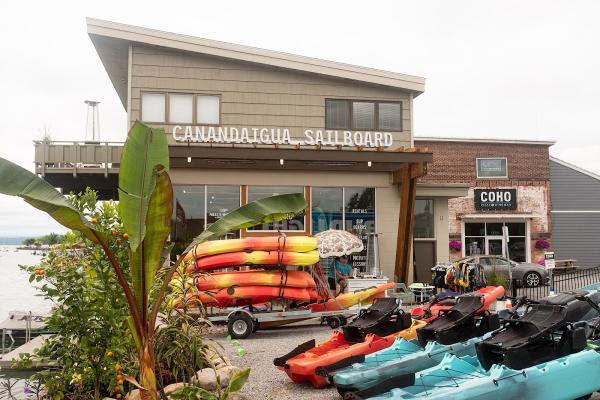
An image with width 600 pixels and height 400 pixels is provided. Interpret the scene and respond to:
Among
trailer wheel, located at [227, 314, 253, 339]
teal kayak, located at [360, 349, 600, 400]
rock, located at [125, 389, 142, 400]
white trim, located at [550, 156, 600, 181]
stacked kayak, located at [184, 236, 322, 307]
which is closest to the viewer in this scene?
teal kayak, located at [360, 349, 600, 400]

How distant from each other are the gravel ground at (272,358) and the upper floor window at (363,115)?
6.84m

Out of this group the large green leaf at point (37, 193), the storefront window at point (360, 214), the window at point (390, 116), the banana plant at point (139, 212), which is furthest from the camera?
the window at point (390, 116)

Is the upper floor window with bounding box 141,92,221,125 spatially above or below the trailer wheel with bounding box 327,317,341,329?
above

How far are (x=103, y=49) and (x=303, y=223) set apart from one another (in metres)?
8.26

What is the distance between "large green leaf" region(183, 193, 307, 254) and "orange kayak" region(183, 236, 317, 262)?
229 inches

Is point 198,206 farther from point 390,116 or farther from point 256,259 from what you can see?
point 390,116

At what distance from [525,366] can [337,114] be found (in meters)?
12.3

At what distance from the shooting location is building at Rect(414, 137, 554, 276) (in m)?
29.2

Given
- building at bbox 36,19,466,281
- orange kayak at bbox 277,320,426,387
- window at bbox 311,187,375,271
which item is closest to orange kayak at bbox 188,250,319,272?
orange kayak at bbox 277,320,426,387

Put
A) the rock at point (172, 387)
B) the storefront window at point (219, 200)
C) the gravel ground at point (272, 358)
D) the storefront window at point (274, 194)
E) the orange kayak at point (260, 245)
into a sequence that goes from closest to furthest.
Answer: the rock at point (172, 387) < the gravel ground at point (272, 358) < the orange kayak at point (260, 245) < the storefront window at point (219, 200) < the storefront window at point (274, 194)

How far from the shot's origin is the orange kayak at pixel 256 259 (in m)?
12.0

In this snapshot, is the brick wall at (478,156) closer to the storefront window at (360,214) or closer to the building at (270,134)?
the building at (270,134)

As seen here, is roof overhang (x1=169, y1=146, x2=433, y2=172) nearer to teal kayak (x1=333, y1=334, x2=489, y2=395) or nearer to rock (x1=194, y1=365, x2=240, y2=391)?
teal kayak (x1=333, y1=334, x2=489, y2=395)

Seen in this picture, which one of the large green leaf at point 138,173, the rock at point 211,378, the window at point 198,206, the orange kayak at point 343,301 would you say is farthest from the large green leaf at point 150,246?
the window at point 198,206
